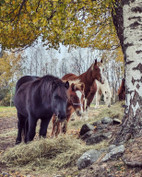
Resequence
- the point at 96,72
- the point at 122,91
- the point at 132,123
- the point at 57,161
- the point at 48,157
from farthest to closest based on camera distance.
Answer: the point at 122,91 → the point at 96,72 → the point at 48,157 → the point at 57,161 → the point at 132,123

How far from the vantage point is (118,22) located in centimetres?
827

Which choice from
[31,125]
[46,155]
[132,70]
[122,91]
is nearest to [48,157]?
[46,155]

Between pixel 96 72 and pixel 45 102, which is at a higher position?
pixel 96 72

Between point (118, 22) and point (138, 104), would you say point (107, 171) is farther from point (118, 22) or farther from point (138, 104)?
point (118, 22)

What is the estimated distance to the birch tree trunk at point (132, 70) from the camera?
4.29 m

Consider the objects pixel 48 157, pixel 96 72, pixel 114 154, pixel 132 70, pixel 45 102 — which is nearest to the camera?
pixel 114 154

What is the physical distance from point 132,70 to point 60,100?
64.9 inches

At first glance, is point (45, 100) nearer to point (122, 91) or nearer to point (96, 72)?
point (96, 72)

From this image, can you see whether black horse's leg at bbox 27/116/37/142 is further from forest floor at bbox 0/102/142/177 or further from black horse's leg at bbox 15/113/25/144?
black horse's leg at bbox 15/113/25/144

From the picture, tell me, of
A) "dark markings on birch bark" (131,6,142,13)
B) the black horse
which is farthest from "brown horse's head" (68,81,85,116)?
"dark markings on birch bark" (131,6,142,13)

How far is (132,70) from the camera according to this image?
4.42 meters

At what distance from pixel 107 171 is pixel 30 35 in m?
6.96

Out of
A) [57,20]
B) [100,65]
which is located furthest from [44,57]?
[57,20]

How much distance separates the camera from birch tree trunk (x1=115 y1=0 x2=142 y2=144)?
429 cm
